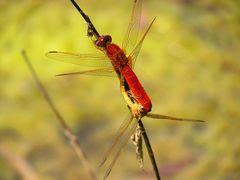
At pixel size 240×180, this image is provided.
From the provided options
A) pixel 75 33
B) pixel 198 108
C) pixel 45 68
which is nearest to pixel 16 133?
pixel 45 68

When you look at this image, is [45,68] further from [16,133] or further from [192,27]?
[192,27]

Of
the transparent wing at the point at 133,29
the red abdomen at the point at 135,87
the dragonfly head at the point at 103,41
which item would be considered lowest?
the red abdomen at the point at 135,87

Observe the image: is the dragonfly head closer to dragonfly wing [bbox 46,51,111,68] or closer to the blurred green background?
dragonfly wing [bbox 46,51,111,68]

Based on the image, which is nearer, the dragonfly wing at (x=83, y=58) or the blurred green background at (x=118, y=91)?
the dragonfly wing at (x=83, y=58)

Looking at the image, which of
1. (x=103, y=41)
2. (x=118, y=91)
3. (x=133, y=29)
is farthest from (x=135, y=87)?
(x=118, y=91)

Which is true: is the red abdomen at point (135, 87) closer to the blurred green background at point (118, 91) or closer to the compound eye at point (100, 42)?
the compound eye at point (100, 42)

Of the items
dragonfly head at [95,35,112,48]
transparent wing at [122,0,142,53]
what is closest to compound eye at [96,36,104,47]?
dragonfly head at [95,35,112,48]

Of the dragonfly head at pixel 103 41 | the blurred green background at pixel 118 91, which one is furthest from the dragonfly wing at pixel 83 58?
the blurred green background at pixel 118 91
